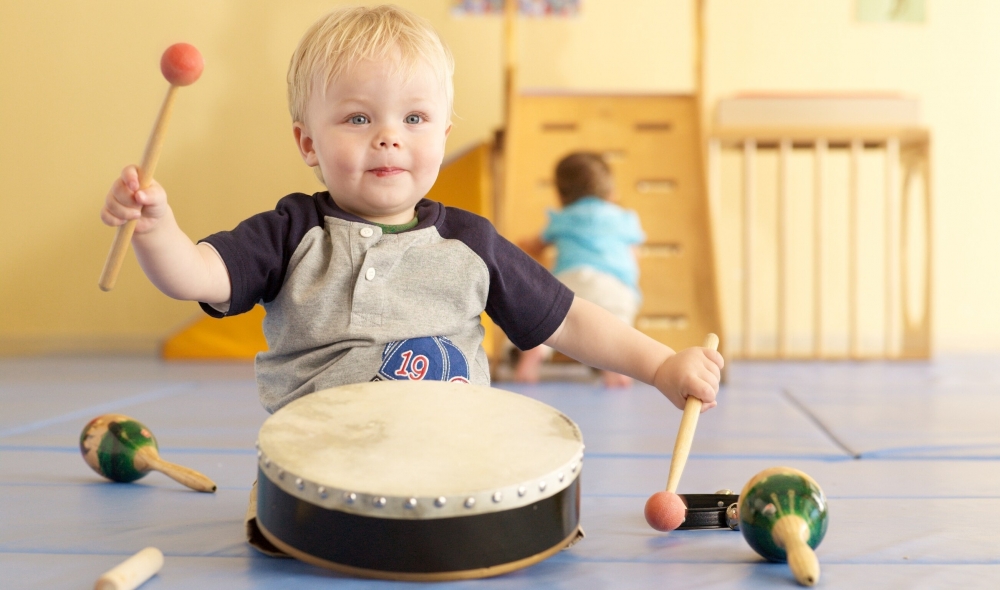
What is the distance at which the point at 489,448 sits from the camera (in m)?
0.78

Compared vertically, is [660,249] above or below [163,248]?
below

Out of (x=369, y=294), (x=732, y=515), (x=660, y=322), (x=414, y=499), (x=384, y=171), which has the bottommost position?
(x=660, y=322)

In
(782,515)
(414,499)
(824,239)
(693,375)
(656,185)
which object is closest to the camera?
(414,499)

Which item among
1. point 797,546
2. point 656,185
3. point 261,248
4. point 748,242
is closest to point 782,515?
point 797,546

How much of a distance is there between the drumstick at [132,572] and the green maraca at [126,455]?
1.09ft

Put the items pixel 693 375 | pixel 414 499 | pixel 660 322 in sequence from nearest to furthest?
pixel 414 499 < pixel 693 375 < pixel 660 322

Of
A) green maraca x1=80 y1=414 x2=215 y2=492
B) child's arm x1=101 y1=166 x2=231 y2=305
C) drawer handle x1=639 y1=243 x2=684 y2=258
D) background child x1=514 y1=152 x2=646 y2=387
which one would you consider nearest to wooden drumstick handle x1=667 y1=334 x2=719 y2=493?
child's arm x1=101 y1=166 x2=231 y2=305

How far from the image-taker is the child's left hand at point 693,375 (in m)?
0.92

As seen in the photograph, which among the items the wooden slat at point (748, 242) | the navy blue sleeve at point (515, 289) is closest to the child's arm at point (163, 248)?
the navy blue sleeve at point (515, 289)

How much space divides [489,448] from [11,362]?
2678mm

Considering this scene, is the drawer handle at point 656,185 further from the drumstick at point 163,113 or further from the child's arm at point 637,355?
the drumstick at point 163,113

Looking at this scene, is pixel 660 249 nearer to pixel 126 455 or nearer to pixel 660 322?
pixel 660 322

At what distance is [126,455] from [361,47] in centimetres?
59

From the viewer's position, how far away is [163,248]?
0.81m
